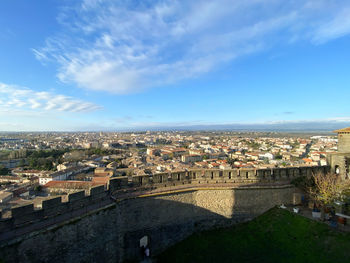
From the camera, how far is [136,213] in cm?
747

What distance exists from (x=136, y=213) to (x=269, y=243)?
16.5 ft

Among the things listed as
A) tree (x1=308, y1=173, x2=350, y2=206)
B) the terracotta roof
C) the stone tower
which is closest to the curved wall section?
tree (x1=308, y1=173, x2=350, y2=206)

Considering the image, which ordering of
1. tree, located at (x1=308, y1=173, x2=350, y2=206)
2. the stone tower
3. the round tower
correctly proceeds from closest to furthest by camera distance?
1. tree, located at (x1=308, y1=173, x2=350, y2=206)
2. the stone tower
3. the round tower

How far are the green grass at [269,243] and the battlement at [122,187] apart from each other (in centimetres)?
177

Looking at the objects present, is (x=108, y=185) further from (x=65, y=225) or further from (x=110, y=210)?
(x=65, y=225)

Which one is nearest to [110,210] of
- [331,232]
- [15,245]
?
[15,245]

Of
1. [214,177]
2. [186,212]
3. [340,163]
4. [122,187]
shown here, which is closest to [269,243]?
[214,177]

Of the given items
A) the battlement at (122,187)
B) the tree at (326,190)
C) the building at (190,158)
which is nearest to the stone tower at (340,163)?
the battlement at (122,187)

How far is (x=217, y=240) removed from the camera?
8266mm

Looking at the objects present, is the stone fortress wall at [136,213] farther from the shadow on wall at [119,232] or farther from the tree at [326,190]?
the tree at [326,190]

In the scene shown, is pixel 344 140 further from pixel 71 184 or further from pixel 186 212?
pixel 71 184

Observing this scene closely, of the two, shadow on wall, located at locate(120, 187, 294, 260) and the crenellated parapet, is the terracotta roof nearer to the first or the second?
the crenellated parapet

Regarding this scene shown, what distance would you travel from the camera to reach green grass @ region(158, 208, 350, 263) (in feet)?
22.7

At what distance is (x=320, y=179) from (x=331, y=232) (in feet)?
8.68
